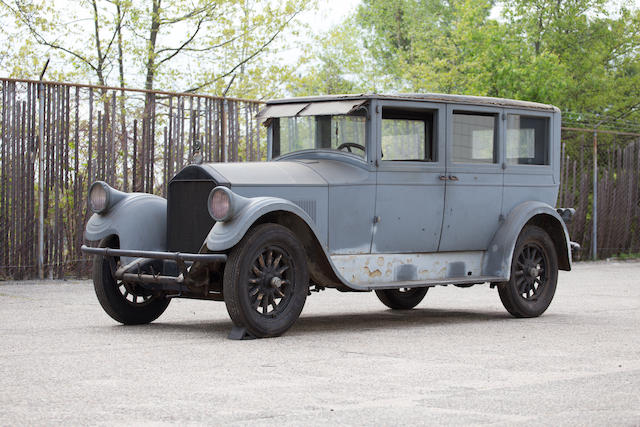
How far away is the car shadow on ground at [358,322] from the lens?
26.9ft

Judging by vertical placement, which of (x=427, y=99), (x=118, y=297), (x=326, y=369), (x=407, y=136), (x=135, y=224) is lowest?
(x=326, y=369)

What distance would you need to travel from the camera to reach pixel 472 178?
9.29 meters

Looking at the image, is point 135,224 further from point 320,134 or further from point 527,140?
point 527,140

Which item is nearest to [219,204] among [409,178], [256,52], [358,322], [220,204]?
[220,204]

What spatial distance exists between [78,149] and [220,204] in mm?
5855

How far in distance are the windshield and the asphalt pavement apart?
1.63 m

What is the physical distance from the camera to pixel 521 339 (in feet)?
25.3

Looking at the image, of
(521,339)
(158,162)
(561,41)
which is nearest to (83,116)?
(158,162)

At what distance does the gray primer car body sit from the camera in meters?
8.03

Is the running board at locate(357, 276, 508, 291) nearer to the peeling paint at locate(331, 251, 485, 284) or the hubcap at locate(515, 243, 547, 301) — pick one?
the peeling paint at locate(331, 251, 485, 284)

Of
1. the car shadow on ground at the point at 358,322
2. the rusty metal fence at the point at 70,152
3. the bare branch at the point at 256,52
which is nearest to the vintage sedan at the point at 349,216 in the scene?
the car shadow on ground at the point at 358,322

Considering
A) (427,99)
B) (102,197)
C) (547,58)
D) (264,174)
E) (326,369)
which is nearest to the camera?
(326,369)

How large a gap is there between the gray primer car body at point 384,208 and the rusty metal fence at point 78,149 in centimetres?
409

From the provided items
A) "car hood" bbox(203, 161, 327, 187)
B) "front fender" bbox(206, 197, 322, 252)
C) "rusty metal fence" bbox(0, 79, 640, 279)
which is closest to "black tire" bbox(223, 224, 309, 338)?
"front fender" bbox(206, 197, 322, 252)
